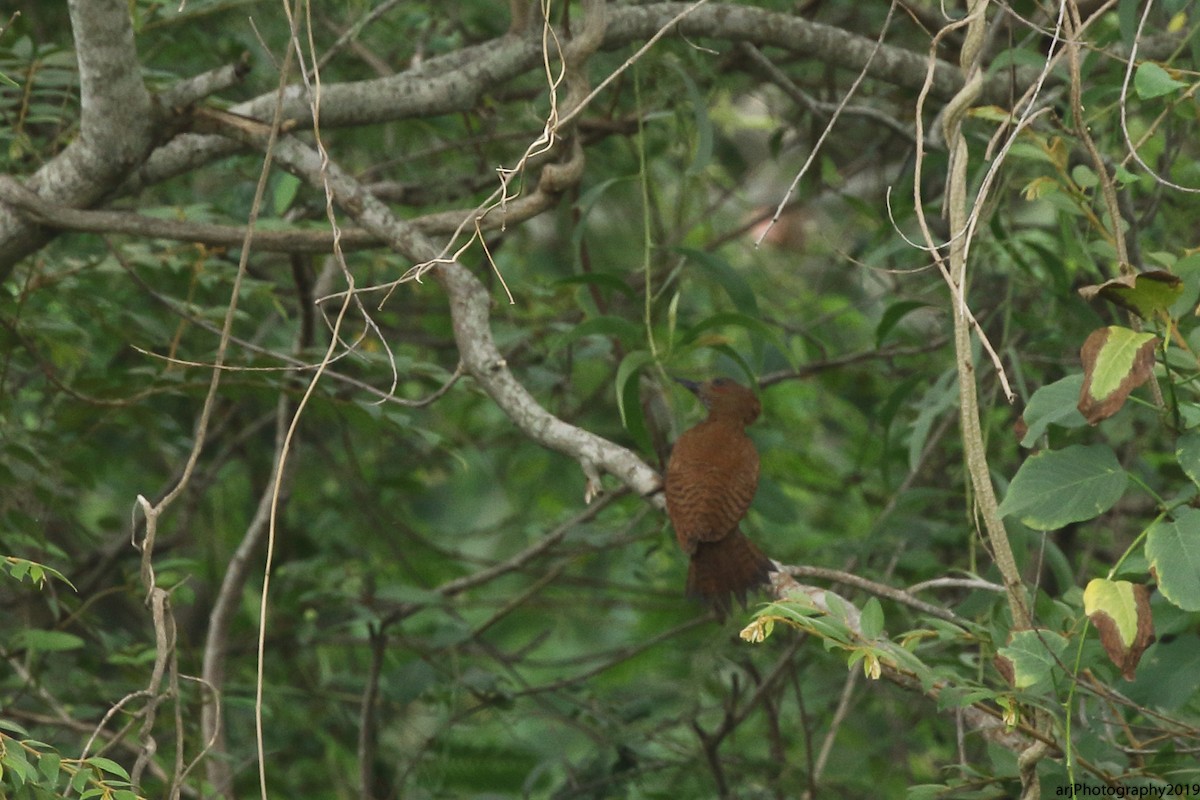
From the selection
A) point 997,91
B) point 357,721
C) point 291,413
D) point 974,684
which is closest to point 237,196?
point 291,413

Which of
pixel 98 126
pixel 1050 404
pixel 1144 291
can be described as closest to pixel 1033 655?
pixel 1050 404

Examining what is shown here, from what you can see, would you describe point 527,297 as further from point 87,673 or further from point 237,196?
point 87,673

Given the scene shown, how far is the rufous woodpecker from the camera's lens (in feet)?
7.16

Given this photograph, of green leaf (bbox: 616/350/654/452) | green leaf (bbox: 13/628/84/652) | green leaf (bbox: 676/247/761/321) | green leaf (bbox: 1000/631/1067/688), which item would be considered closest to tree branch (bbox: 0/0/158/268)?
green leaf (bbox: 13/628/84/652)

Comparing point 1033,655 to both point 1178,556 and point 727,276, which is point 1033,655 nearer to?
point 1178,556

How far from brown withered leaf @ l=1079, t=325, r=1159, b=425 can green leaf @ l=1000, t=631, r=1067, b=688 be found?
0.92 feet

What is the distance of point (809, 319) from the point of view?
13.9 ft

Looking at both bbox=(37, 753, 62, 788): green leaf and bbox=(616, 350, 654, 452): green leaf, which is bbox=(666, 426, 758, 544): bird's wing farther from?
bbox=(37, 753, 62, 788): green leaf

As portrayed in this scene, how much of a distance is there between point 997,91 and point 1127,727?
57.5 inches

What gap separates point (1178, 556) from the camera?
149 cm

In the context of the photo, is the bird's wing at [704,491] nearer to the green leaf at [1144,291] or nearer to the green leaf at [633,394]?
the green leaf at [633,394]

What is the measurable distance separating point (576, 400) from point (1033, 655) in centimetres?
254

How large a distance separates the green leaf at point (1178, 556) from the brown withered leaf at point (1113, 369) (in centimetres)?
16

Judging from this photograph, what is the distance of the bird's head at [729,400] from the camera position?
8.41 feet
